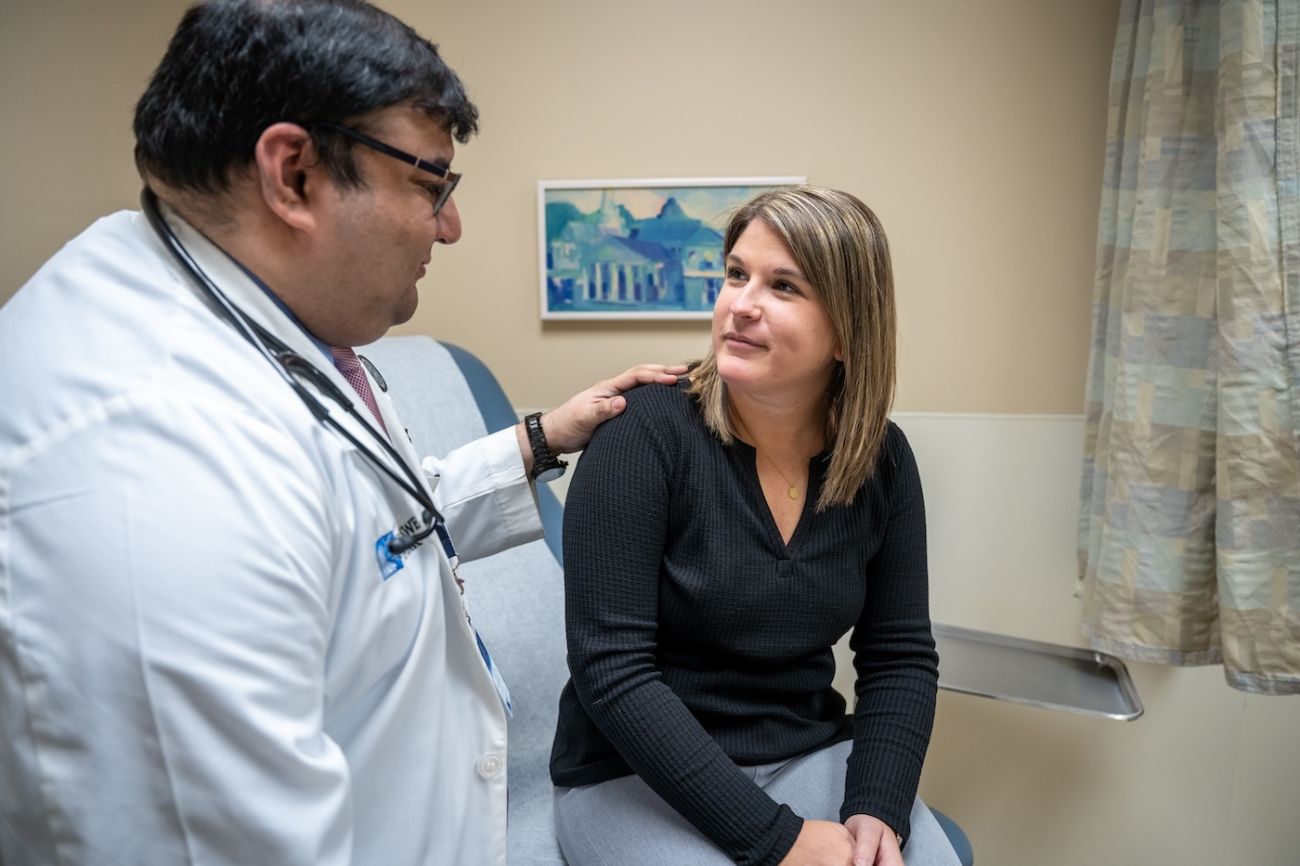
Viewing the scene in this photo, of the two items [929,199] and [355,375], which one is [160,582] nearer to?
[355,375]

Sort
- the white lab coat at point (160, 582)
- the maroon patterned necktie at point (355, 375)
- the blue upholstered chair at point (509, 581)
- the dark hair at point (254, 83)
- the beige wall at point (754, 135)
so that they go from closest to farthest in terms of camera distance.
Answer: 1. the white lab coat at point (160, 582)
2. the dark hair at point (254, 83)
3. the maroon patterned necktie at point (355, 375)
4. the blue upholstered chair at point (509, 581)
5. the beige wall at point (754, 135)

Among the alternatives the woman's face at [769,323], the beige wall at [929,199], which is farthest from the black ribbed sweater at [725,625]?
the beige wall at [929,199]

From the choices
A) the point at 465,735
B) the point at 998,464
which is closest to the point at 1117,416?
the point at 998,464

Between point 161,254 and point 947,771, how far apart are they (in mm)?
1952

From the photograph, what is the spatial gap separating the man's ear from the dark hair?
0.01m

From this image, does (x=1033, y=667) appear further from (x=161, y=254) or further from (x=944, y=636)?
(x=161, y=254)

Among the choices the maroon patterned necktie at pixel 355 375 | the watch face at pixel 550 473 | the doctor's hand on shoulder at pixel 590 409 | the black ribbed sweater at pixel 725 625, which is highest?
the maroon patterned necktie at pixel 355 375

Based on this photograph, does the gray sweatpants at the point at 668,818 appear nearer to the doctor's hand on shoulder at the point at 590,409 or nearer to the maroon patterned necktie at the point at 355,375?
the doctor's hand on shoulder at the point at 590,409

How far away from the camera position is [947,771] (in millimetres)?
2131

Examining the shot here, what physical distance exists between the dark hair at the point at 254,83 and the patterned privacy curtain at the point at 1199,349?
1.29 metres

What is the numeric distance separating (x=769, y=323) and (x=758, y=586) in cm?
36

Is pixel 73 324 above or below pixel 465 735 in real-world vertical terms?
above

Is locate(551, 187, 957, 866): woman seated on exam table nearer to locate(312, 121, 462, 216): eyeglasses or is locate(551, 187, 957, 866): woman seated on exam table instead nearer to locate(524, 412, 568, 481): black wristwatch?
locate(524, 412, 568, 481): black wristwatch

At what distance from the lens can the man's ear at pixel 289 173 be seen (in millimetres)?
818
